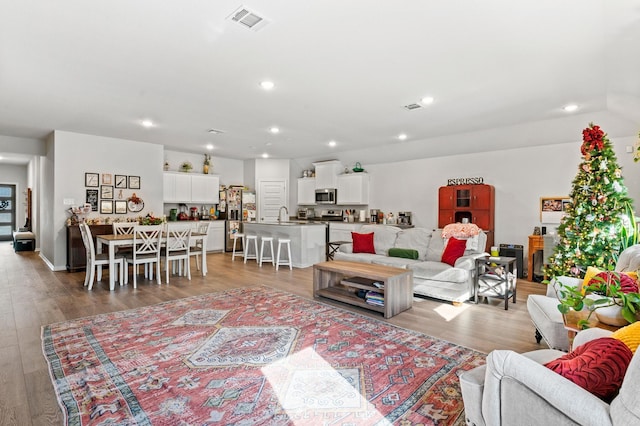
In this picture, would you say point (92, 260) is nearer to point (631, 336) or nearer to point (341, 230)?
point (341, 230)

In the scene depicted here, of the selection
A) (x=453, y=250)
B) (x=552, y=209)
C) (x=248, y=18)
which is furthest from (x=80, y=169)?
(x=552, y=209)

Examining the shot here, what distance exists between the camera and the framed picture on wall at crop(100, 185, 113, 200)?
275 inches

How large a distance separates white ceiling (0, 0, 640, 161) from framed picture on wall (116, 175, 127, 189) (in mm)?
1395

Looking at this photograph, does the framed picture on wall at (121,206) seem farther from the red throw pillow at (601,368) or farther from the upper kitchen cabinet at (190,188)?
the red throw pillow at (601,368)

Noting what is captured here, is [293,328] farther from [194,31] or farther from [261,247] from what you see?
[261,247]

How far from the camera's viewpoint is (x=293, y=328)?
3.42 metres

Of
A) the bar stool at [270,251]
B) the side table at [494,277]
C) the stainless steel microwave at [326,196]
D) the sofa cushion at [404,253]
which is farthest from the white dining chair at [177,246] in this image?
the side table at [494,277]

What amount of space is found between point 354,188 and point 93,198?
582 centimetres

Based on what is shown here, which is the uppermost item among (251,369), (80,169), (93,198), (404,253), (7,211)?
(80,169)

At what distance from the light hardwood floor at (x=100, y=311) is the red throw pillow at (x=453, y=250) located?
24.8 inches

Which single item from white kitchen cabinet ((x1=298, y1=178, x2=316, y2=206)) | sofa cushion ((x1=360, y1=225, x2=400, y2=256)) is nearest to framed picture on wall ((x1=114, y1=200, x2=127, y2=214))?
white kitchen cabinet ((x1=298, y1=178, x2=316, y2=206))

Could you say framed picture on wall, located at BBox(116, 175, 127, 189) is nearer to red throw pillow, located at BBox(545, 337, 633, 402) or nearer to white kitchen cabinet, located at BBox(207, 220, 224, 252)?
white kitchen cabinet, located at BBox(207, 220, 224, 252)

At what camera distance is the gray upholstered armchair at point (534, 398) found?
110 cm

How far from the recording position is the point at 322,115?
5355 mm
